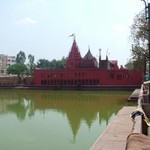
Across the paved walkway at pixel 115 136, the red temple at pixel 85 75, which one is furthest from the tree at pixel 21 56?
the paved walkway at pixel 115 136

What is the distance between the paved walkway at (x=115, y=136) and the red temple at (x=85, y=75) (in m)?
35.6

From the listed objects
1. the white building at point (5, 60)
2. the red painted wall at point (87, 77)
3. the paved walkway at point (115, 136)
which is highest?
the white building at point (5, 60)

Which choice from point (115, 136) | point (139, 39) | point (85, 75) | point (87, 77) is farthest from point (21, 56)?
point (115, 136)

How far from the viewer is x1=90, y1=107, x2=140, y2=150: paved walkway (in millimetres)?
8031

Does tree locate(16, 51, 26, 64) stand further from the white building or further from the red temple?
the red temple

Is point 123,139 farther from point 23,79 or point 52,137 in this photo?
point 23,79

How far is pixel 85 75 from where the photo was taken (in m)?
51.7

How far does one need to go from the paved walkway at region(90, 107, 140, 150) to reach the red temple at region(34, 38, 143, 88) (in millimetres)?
35649

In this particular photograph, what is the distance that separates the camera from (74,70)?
5262cm

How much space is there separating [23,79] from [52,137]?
47.5m

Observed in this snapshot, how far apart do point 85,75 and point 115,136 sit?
42302 millimetres

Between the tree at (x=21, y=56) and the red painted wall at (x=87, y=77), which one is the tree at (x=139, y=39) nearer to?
the red painted wall at (x=87, y=77)

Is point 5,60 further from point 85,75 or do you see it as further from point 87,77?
point 87,77

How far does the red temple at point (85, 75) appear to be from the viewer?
49469 mm
